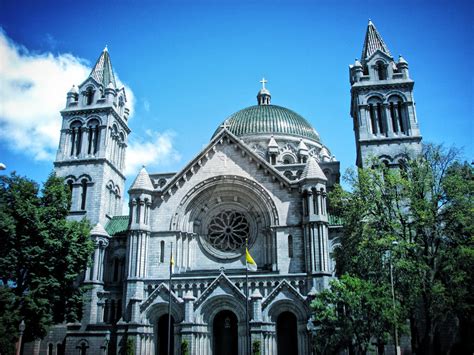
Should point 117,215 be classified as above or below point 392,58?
below

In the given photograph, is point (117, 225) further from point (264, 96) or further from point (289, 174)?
point (264, 96)

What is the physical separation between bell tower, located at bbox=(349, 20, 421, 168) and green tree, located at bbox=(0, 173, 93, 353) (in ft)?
91.2

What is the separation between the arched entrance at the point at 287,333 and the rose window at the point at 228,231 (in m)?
7.24

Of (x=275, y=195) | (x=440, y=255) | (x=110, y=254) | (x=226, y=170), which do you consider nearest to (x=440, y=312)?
(x=440, y=255)

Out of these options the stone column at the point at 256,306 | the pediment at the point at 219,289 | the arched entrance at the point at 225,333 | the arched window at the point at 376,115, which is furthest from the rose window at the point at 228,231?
the arched window at the point at 376,115

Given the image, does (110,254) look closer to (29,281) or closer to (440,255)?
(29,281)

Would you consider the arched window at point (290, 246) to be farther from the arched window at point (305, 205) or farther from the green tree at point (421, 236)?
the green tree at point (421, 236)

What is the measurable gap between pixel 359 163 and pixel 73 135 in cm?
3051

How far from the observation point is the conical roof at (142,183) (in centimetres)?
4060

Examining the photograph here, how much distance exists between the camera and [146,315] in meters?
36.5

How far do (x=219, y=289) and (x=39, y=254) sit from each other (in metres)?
13.6

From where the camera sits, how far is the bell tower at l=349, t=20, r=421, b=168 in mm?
45312

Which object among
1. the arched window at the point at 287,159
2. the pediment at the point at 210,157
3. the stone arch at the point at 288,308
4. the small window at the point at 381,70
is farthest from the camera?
the arched window at the point at 287,159

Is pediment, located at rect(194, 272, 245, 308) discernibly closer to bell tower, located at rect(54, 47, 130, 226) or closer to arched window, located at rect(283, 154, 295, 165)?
bell tower, located at rect(54, 47, 130, 226)
